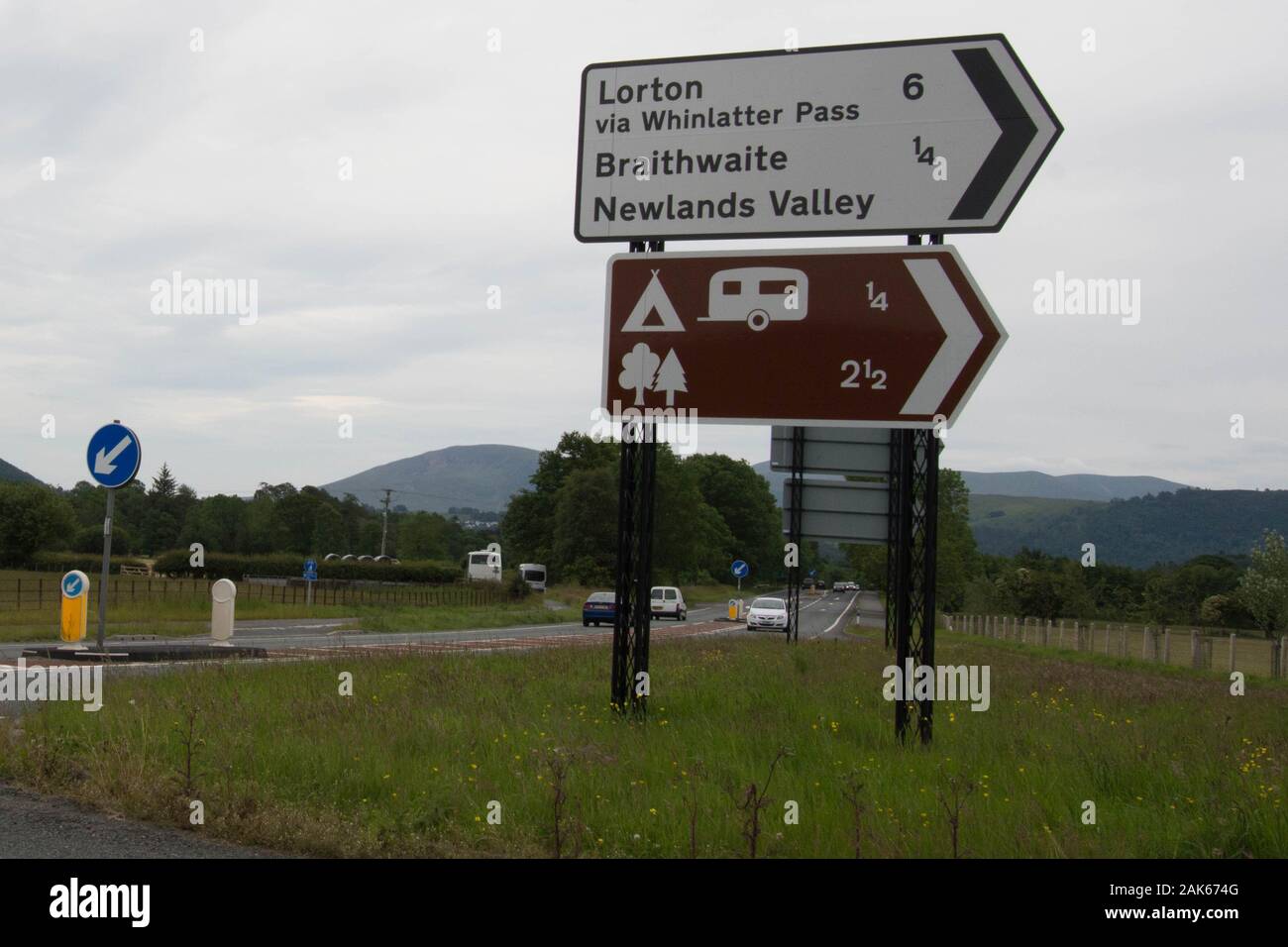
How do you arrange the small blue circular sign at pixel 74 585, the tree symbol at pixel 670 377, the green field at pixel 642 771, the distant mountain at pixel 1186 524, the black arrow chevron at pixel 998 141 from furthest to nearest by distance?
the distant mountain at pixel 1186 524 → the small blue circular sign at pixel 74 585 → the tree symbol at pixel 670 377 → the black arrow chevron at pixel 998 141 → the green field at pixel 642 771

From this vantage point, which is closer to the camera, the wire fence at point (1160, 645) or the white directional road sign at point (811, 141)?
the white directional road sign at point (811, 141)

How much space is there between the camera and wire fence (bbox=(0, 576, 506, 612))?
129 ft

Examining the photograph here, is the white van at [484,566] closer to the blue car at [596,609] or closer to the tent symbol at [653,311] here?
the blue car at [596,609]

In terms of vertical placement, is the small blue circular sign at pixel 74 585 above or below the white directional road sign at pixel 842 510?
below

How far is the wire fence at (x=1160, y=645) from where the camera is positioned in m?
31.2

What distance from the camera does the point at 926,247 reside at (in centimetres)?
789

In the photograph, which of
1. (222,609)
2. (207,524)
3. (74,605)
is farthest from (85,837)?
(207,524)

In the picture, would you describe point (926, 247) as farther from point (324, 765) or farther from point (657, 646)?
point (657, 646)

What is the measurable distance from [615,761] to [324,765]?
173 cm

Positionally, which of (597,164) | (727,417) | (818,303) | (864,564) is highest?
(597,164)

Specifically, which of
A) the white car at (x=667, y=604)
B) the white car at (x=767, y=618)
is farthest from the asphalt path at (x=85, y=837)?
the white car at (x=667, y=604)

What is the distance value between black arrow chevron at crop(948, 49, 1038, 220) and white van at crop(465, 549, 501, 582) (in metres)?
76.1

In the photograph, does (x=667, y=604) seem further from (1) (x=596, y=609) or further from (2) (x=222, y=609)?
(2) (x=222, y=609)
